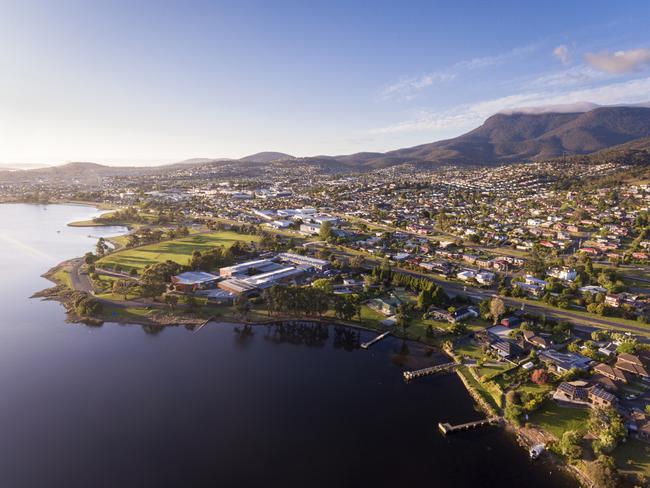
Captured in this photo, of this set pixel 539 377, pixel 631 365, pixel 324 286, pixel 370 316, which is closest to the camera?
pixel 539 377

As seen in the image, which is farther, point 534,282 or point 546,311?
point 534,282

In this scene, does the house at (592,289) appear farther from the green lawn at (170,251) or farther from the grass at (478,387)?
the green lawn at (170,251)

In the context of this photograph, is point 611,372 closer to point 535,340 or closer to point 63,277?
point 535,340

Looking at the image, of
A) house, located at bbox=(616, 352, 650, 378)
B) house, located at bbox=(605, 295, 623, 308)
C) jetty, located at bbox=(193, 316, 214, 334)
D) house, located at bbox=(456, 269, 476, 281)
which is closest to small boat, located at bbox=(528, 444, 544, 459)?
house, located at bbox=(616, 352, 650, 378)

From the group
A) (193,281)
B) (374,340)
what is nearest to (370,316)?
(374,340)

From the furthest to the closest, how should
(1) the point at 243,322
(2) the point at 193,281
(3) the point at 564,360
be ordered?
(2) the point at 193,281, (1) the point at 243,322, (3) the point at 564,360

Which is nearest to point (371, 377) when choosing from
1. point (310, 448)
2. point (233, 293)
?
point (310, 448)

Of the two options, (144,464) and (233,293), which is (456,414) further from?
(233,293)

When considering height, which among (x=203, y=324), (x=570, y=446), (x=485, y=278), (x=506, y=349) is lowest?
(x=570, y=446)

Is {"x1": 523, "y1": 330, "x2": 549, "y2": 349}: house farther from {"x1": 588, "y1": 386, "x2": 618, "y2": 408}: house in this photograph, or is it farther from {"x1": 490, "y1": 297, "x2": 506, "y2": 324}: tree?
{"x1": 588, "y1": 386, "x2": 618, "y2": 408}: house
